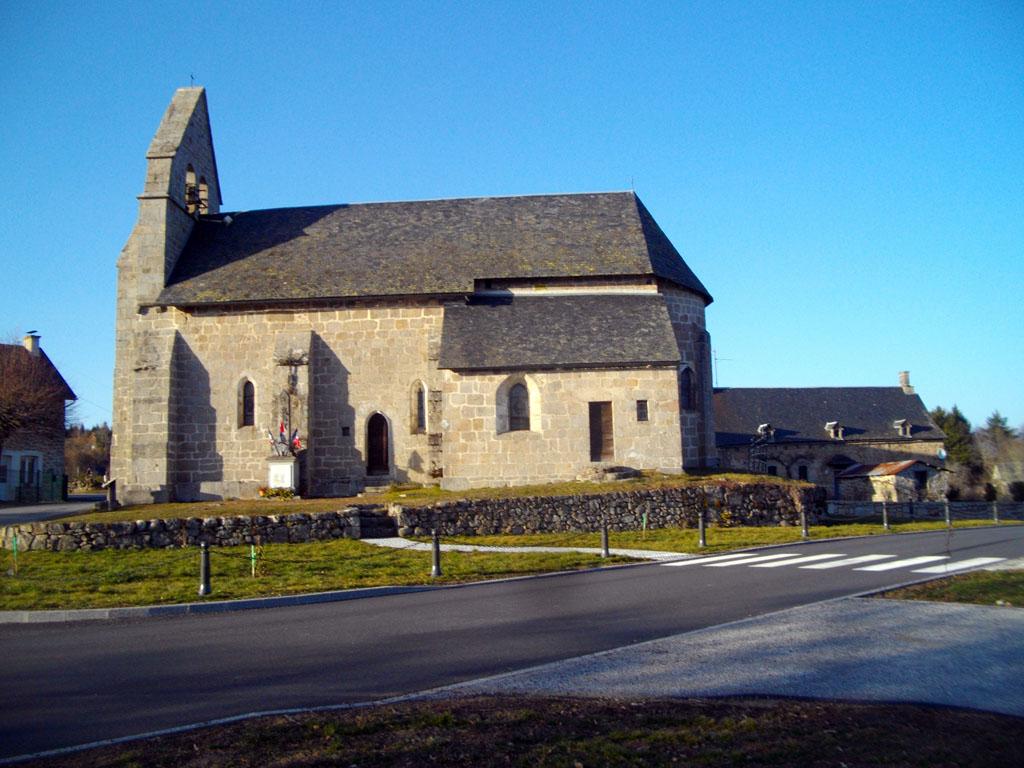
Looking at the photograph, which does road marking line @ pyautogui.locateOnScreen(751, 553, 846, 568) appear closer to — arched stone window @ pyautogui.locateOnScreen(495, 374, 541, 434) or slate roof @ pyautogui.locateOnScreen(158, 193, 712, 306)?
arched stone window @ pyautogui.locateOnScreen(495, 374, 541, 434)

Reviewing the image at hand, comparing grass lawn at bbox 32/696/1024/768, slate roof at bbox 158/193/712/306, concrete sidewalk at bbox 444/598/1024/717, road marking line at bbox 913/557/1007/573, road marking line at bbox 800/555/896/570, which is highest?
slate roof at bbox 158/193/712/306

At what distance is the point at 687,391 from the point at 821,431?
3059 cm

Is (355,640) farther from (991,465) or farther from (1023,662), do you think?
(991,465)

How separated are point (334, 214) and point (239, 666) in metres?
27.3

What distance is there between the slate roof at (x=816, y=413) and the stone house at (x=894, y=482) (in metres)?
4.12

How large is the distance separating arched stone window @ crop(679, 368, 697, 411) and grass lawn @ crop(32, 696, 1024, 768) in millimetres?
24121

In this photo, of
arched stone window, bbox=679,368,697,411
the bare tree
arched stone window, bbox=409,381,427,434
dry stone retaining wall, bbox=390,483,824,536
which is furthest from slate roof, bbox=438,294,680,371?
the bare tree

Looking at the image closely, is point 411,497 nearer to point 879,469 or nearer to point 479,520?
point 479,520

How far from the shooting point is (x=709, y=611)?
433 inches

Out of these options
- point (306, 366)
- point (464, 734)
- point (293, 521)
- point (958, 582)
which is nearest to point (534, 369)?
point (306, 366)

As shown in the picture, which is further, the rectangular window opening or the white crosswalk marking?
the rectangular window opening

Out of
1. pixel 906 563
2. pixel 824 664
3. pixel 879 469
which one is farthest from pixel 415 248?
pixel 879 469

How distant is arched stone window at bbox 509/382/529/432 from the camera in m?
27.5

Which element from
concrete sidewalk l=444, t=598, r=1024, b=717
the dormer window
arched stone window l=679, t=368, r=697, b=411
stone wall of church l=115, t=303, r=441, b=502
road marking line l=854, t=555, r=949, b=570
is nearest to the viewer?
concrete sidewalk l=444, t=598, r=1024, b=717
